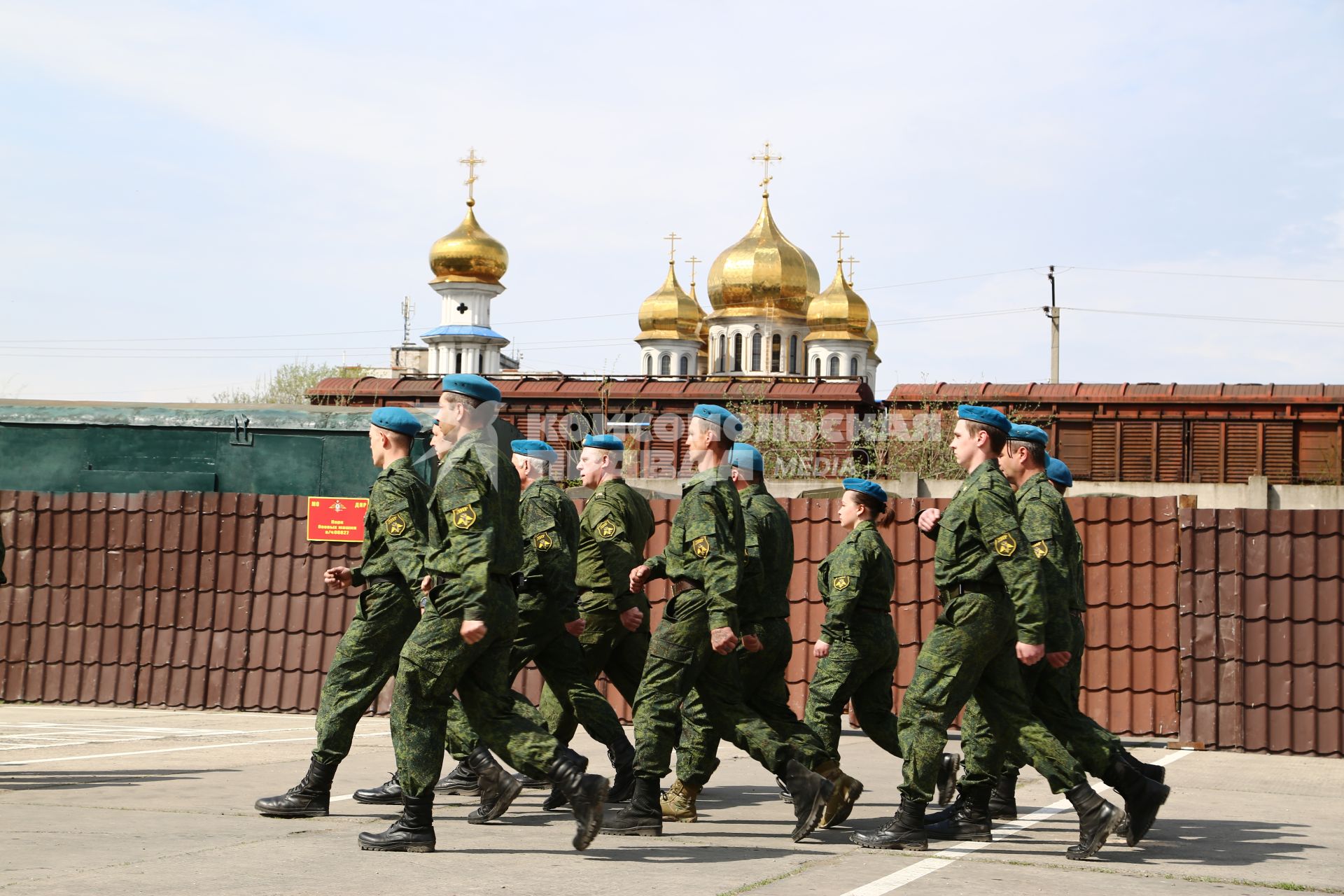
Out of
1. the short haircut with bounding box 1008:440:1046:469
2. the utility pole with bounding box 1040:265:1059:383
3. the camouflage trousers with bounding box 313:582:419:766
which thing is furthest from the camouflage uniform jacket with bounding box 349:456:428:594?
the utility pole with bounding box 1040:265:1059:383

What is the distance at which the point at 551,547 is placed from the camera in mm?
8156

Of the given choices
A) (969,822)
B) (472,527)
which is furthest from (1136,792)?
(472,527)

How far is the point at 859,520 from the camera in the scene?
27.9 ft

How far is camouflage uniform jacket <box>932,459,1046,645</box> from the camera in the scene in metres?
6.53

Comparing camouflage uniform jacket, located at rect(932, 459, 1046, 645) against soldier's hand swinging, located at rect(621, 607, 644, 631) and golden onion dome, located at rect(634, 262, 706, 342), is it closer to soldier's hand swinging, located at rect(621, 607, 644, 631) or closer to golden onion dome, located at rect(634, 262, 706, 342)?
soldier's hand swinging, located at rect(621, 607, 644, 631)

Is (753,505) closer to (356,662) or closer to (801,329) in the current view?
(356,662)

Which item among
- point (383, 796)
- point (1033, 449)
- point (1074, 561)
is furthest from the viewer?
point (1074, 561)

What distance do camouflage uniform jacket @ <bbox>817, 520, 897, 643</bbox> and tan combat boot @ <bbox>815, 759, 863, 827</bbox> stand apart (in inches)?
33.6

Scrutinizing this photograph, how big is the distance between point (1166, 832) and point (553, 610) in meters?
3.44

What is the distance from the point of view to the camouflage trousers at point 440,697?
6102mm

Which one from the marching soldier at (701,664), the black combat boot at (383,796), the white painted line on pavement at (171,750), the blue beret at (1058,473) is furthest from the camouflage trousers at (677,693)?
the white painted line on pavement at (171,750)

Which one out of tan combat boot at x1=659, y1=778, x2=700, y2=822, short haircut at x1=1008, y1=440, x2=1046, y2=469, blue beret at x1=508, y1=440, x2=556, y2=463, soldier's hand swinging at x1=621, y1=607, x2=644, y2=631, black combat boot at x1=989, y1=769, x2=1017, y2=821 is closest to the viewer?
tan combat boot at x1=659, y1=778, x2=700, y2=822

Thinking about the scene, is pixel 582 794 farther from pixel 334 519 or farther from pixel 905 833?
pixel 334 519

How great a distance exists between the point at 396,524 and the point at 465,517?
3.11 ft
